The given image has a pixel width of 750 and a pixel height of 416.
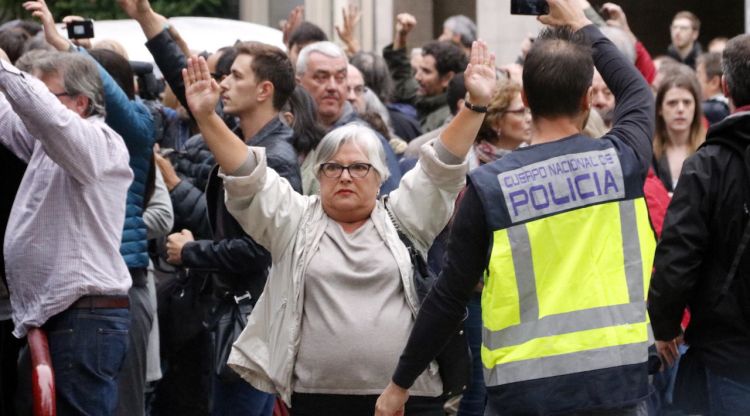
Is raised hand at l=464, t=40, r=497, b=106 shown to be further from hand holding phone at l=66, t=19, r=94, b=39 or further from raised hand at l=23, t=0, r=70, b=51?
hand holding phone at l=66, t=19, r=94, b=39

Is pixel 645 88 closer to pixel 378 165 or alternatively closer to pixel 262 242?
pixel 378 165

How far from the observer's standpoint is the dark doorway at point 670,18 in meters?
23.3

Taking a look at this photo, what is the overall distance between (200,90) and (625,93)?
1.53m

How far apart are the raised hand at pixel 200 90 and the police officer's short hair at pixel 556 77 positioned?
1.29 meters

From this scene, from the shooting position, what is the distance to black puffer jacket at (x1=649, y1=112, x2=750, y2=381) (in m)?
5.55

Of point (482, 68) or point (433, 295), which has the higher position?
point (482, 68)

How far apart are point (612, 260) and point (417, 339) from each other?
688mm

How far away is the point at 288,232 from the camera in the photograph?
19.3 feet

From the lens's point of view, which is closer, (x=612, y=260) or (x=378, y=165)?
(x=612, y=260)

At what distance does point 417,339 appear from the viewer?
16.6 feet

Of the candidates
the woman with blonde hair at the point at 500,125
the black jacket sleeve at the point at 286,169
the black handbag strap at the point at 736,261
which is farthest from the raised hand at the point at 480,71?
the woman with blonde hair at the point at 500,125

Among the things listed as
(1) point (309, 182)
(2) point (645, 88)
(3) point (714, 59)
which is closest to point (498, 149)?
(1) point (309, 182)

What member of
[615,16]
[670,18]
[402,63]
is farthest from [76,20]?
[670,18]

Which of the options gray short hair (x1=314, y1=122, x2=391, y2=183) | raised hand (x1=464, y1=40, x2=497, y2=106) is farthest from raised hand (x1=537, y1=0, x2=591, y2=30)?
gray short hair (x1=314, y1=122, x2=391, y2=183)
